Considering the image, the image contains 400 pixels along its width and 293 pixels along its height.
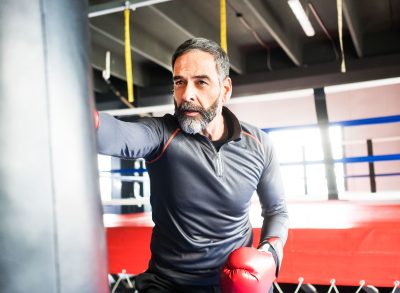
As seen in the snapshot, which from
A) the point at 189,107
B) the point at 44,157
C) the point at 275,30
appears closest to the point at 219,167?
the point at 189,107

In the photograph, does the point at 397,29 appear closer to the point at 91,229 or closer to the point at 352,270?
the point at 352,270

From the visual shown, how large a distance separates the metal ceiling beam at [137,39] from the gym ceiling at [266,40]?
14 millimetres

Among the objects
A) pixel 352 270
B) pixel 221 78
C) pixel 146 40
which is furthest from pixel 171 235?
pixel 146 40

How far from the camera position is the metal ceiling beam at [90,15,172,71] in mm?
5250

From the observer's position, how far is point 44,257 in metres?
0.33

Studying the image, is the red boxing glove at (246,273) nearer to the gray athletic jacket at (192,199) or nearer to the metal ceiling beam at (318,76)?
the gray athletic jacket at (192,199)

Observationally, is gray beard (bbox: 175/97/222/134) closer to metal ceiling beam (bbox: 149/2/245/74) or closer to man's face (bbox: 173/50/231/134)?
man's face (bbox: 173/50/231/134)

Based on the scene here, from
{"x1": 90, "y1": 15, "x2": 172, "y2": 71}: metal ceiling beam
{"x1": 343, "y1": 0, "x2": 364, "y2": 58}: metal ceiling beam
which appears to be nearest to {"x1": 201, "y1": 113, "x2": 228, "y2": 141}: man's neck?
{"x1": 343, "y1": 0, "x2": 364, "y2": 58}: metal ceiling beam

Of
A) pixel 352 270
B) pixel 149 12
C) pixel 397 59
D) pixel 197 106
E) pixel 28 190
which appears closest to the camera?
pixel 28 190

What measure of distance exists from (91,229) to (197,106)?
93 centimetres

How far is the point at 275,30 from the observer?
5617mm

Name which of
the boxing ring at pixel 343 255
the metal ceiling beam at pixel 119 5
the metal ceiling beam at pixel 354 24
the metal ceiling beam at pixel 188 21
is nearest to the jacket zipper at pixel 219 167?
the boxing ring at pixel 343 255

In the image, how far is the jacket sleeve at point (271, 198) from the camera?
1451mm

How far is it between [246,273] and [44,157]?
869mm
